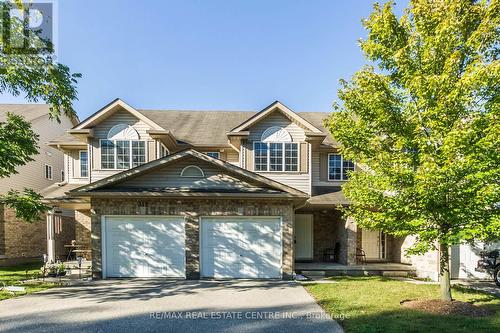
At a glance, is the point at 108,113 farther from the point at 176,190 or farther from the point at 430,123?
the point at 430,123

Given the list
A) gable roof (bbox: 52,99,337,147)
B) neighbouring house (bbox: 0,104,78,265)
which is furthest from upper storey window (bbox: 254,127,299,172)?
neighbouring house (bbox: 0,104,78,265)

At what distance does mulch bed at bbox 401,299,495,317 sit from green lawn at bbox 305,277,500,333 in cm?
24

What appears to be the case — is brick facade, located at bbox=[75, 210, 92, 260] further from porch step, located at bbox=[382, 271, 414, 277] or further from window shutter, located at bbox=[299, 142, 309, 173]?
porch step, located at bbox=[382, 271, 414, 277]

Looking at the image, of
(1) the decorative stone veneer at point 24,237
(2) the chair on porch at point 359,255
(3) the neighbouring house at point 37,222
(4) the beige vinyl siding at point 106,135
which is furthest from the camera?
(3) the neighbouring house at point 37,222

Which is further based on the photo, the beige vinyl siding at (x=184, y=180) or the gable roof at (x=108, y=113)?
the gable roof at (x=108, y=113)

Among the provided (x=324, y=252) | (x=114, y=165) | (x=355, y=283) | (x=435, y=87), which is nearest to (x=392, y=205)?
(x=435, y=87)

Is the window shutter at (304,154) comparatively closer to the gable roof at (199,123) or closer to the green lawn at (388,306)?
the gable roof at (199,123)

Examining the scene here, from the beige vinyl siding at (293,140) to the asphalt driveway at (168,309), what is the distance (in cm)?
509

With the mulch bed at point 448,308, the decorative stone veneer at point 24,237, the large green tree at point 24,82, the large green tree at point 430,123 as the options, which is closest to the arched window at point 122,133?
the large green tree at point 24,82

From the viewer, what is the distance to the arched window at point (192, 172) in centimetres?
1131

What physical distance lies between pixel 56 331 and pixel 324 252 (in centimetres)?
1207

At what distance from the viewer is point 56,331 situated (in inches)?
242

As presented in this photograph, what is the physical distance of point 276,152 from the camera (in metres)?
14.0

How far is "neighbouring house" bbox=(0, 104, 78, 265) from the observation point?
17.1m
